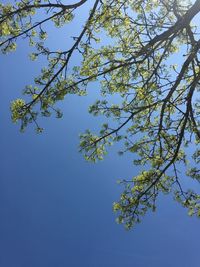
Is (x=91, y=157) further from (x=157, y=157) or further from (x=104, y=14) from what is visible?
(x=104, y=14)

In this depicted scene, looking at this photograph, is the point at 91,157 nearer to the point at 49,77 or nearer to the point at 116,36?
the point at 49,77

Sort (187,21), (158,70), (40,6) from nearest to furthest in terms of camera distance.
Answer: (187,21), (40,6), (158,70)

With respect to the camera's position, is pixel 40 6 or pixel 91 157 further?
pixel 91 157

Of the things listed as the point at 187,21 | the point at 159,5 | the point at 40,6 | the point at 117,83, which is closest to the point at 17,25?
the point at 40,6

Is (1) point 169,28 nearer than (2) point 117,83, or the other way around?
(1) point 169,28

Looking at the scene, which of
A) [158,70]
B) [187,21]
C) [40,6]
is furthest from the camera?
[158,70]

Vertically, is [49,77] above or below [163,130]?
above

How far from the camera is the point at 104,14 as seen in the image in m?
11.9

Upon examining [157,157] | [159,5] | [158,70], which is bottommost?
[157,157]

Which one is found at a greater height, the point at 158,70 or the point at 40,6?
the point at 40,6

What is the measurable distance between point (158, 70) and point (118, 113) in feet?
5.33

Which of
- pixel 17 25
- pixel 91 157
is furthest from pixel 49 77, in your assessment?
pixel 91 157

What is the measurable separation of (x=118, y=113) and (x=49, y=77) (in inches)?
82.5

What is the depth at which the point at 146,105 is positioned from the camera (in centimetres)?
1198
